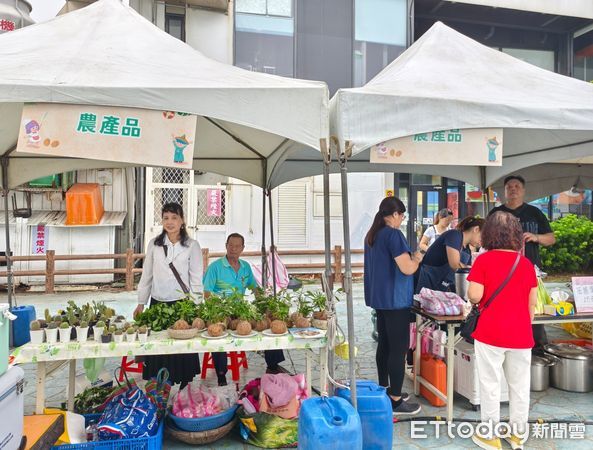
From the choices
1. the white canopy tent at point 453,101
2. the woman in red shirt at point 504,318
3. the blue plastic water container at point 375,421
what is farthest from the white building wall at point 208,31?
the blue plastic water container at point 375,421

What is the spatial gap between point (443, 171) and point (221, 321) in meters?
3.78

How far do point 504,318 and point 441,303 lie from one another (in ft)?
2.54

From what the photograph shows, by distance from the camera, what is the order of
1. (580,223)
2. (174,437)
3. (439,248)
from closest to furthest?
1. (174,437)
2. (439,248)
3. (580,223)

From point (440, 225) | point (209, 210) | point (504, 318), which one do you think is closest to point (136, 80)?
point (504, 318)

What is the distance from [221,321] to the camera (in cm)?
327

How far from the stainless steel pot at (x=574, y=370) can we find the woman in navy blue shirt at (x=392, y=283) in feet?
6.05

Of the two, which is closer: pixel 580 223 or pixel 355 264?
pixel 355 264

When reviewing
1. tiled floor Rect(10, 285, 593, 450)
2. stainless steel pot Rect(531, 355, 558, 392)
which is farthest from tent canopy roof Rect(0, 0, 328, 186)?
stainless steel pot Rect(531, 355, 558, 392)

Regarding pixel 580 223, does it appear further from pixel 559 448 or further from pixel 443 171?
pixel 559 448

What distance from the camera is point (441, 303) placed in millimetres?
3703

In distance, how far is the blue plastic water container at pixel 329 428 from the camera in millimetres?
2400

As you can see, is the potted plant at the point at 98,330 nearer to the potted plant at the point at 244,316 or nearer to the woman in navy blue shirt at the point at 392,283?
the potted plant at the point at 244,316

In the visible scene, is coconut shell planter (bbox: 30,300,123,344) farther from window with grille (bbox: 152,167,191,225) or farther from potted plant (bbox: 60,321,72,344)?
window with grille (bbox: 152,167,191,225)

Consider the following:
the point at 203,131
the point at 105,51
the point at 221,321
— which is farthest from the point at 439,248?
the point at 105,51
